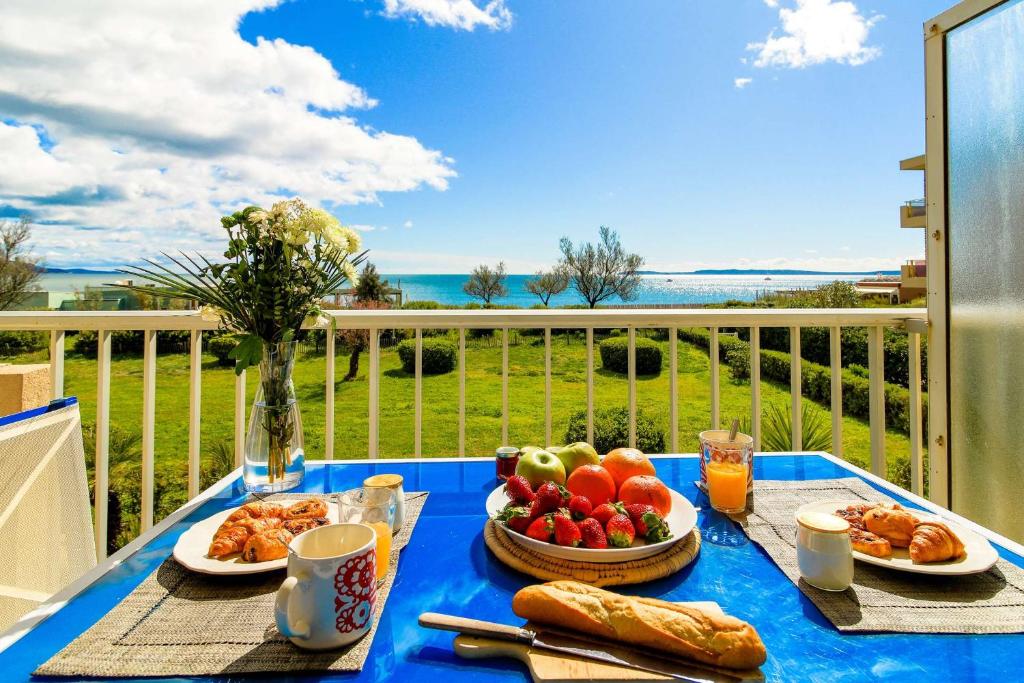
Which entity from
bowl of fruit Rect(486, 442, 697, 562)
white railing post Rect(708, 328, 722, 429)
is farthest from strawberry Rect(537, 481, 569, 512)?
white railing post Rect(708, 328, 722, 429)

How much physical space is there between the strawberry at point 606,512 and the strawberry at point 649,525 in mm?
21

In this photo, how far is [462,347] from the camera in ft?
6.32

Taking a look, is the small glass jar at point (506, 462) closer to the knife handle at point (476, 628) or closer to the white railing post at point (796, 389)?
the knife handle at point (476, 628)

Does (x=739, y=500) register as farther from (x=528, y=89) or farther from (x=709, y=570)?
(x=528, y=89)

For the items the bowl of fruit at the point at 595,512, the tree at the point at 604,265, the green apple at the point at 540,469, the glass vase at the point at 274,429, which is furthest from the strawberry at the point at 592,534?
the tree at the point at 604,265

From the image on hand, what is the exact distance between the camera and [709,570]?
702 mm

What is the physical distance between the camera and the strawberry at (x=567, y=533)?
0.70 metres

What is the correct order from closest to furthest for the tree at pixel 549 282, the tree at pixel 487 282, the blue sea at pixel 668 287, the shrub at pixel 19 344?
the shrub at pixel 19 344
the blue sea at pixel 668 287
the tree at pixel 549 282
the tree at pixel 487 282

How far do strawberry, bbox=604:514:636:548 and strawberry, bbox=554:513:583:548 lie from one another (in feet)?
0.14

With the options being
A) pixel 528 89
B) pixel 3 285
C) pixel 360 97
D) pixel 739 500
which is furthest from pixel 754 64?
pixel 3 285

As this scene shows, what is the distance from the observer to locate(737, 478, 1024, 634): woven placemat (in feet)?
1.86

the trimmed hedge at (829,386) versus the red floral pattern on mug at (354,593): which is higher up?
the red floral pattern on mug at (354,593)

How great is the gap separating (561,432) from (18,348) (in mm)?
11980

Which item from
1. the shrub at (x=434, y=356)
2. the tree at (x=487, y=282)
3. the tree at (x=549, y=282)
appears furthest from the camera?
the tree at (x=487, y=282)
